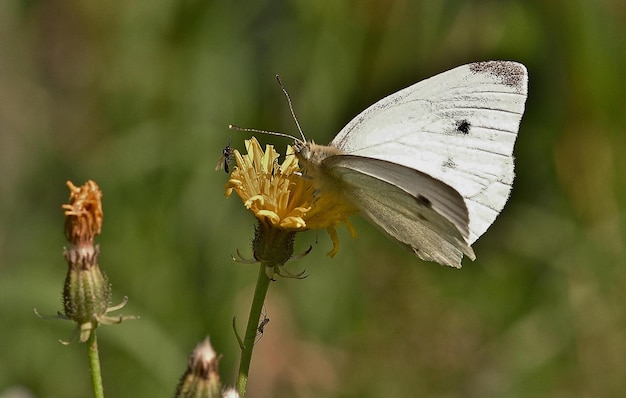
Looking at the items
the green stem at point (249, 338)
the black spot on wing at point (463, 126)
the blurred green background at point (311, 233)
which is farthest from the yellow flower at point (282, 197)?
the blurred green background at point (311, 233)

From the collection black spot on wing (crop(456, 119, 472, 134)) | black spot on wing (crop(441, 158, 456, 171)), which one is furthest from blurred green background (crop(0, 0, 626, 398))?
black spot on wing (crop(456, 119, 472, 134))

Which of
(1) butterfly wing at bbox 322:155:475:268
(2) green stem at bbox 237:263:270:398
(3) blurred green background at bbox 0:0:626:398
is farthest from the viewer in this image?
(3) blurred green background at bbox 0:0:626:398

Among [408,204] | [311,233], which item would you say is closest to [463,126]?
[408,204]

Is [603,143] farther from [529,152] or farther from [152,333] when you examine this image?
[152,333]

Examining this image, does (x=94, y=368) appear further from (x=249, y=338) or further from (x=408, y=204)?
(x=408, y=204)

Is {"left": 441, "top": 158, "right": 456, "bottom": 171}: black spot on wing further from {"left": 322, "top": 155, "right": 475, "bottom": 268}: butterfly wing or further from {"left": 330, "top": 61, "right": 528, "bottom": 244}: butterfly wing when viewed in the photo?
{"left": 322, "top": 155, "right": 475, "bottom": 268}: butterfly wing

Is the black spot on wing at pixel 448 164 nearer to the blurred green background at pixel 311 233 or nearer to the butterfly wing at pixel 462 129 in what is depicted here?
the butterfly wing at pixel 462 129
